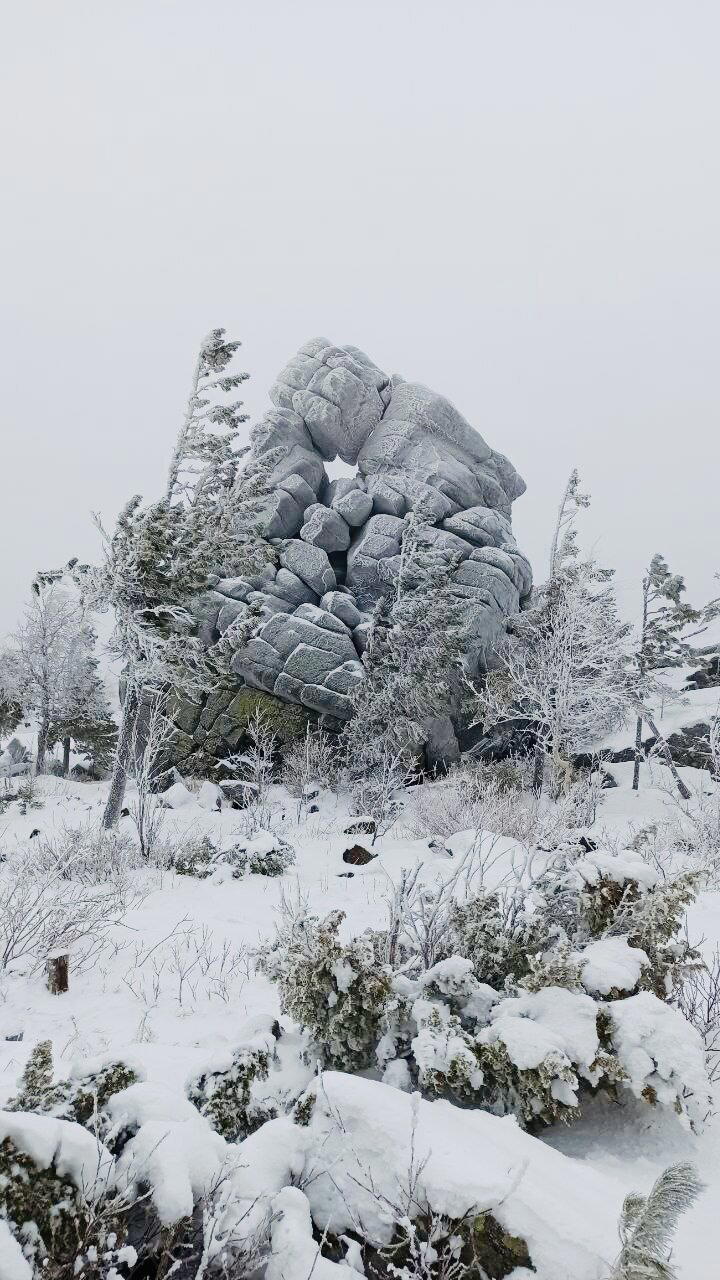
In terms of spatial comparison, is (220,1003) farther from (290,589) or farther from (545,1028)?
(290,589)

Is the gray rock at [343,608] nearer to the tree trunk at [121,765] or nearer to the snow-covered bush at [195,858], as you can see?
the tree trunk at [121,765]

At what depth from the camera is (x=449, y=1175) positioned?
199 cm

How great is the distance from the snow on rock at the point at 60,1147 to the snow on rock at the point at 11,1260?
0.64 ft

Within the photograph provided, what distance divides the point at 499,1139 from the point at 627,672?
2371cm

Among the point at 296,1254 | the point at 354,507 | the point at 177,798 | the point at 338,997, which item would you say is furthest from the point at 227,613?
the point at 296,1254

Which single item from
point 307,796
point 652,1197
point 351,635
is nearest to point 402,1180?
point 652,1197

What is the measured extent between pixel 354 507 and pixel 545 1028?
27209 mm

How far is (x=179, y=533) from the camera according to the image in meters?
15.3

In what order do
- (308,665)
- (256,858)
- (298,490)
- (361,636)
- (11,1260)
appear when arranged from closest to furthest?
(11,1260)
(256,858)
(308,665)
(361,636)
(298,490)

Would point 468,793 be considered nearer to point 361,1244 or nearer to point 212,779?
point 212,779

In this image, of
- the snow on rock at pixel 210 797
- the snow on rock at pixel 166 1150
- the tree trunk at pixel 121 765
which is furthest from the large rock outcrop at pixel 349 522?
the snow on rock at pixel 166 1150

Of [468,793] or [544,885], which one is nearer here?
[544,885]

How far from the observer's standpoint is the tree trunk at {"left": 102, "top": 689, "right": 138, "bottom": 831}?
13.6 metres

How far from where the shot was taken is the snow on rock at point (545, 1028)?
2.74m
